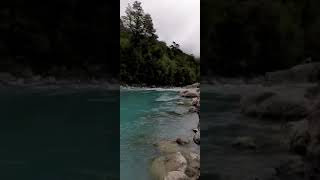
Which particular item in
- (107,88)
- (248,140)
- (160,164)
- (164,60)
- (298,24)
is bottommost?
(160,164)

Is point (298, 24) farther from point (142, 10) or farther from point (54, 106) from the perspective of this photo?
point (54, 106)

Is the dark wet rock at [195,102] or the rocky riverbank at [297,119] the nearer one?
the rocky riverbank at [297,119]

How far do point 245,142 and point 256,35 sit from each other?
685 millimetres

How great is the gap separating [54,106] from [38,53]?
37cm

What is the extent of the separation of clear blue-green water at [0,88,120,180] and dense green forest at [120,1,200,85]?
0.29 m

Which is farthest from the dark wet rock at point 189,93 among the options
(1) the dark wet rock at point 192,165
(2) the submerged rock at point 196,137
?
(1) the dark wet rock at point 192,165

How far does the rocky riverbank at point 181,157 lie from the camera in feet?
10.5

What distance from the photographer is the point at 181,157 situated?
3.21 metres

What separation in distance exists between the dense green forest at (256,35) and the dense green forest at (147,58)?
0.29 metres

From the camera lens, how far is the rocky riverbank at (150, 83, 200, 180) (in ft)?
10.5

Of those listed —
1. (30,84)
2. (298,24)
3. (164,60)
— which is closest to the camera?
(298,24)

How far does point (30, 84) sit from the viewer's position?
312 centimetres

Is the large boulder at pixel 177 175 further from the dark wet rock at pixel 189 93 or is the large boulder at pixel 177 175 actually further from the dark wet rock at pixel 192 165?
the dark wet rock at pixel 189 93

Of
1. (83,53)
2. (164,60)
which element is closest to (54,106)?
(83,53)
